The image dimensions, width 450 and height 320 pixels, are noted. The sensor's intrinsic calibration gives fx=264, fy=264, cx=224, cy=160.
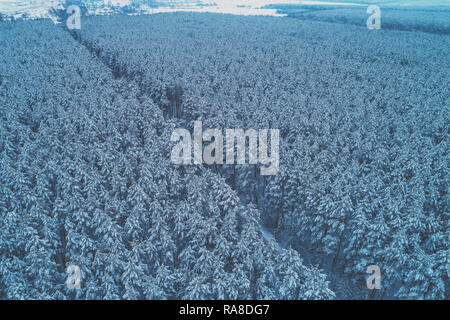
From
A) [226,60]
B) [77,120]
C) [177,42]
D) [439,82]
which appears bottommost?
[77,120]

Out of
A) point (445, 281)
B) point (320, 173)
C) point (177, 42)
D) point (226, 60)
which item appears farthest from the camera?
point (177, 42)

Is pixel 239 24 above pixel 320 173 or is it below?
above

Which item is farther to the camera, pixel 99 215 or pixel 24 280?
pixel 99 215

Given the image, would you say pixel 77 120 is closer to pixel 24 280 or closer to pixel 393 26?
pixel 24 280

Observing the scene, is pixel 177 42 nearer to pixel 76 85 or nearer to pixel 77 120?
pixel 76 85

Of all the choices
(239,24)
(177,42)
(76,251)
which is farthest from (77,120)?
(239,24)

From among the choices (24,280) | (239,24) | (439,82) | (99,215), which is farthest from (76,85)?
(239,24)

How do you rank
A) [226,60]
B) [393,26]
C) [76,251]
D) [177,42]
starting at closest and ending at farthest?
1. [76,251]
2. [226,60]
3. [177,42]
4. [393,26]
